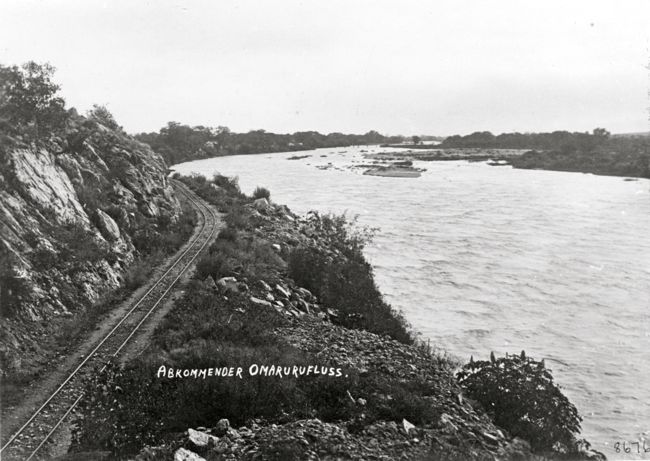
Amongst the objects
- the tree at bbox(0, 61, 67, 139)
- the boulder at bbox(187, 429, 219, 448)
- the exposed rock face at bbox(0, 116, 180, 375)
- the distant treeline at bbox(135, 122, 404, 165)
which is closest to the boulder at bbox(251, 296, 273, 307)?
the exposed rock face at bbox(0, 116, 180, 375)

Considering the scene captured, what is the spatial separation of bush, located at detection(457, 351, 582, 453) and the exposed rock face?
11196mm

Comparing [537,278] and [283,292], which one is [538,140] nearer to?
[537,278]

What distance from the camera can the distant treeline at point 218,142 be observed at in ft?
306

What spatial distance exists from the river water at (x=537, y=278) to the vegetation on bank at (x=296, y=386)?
7.81ft

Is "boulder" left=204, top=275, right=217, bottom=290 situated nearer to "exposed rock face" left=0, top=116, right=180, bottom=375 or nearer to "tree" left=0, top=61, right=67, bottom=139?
"exposed rock face" left=0, top=116, right=180, bottom=375

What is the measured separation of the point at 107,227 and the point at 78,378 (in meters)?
9.35

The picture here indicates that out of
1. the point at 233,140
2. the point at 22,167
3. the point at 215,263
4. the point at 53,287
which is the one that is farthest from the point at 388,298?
the point at 233,140

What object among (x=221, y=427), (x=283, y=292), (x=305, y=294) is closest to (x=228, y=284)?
(x=283, y=292)

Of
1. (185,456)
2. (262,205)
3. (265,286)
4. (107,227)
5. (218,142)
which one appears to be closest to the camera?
(185,456)

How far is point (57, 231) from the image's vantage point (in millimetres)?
16094

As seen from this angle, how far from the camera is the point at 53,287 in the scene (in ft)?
45.9

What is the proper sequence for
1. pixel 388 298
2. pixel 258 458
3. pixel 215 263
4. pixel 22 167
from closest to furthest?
pixel 258 458
pixel 22 167
pixel 215 263
pixel 388 298

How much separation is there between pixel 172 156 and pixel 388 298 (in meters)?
71.5

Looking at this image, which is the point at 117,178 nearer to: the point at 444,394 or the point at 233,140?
the point at 444,394
